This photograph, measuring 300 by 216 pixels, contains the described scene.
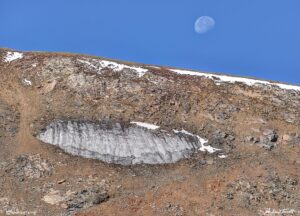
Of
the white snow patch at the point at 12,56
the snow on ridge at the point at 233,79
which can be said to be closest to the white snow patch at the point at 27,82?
the white snow patch at the point at 12,56

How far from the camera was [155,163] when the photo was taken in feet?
139

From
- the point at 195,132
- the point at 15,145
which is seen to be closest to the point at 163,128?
the point at 195,132

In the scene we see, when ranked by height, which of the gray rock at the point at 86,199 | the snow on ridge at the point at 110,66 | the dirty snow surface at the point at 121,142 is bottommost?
the gray rock at the point at 86,199

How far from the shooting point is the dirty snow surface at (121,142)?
1682 inches

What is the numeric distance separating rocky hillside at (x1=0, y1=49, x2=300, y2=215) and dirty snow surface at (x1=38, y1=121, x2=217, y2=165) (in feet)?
0.27

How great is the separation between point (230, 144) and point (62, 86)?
16854mm

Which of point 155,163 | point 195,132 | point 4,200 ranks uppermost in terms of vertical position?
point 195,132

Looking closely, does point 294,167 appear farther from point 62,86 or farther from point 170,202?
point 62,86

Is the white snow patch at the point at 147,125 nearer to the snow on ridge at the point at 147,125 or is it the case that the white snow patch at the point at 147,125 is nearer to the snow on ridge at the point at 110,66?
the snow on ridge at the point at 147,125

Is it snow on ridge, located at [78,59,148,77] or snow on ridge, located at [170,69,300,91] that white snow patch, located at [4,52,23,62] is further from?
snow on ridge, located at [170,69,300,91]

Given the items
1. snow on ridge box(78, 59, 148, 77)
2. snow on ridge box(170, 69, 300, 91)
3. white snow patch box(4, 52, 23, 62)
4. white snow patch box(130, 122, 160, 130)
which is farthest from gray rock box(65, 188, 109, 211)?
white snow patch box(4, 52, 23, 62)

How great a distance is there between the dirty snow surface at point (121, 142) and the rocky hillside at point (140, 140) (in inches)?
3.2

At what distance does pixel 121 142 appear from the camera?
44.3 metres

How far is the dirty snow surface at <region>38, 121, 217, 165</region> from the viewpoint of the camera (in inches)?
1682
